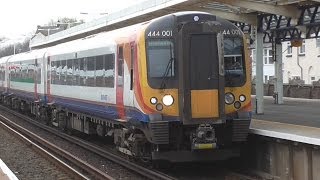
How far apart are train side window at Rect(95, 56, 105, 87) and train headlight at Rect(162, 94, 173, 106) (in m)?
2.93

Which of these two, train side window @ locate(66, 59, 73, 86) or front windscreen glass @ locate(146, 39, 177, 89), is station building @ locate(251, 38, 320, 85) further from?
front windscreen glass @ locate(146, 39, 177, 89)

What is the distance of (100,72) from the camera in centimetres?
1300

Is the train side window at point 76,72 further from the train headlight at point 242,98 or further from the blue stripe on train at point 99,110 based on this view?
the train headlight at point 242,98

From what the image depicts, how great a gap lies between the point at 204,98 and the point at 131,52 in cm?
176

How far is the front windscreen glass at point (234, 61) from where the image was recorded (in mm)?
10688

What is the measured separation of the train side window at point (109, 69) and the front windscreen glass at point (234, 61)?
2.69m

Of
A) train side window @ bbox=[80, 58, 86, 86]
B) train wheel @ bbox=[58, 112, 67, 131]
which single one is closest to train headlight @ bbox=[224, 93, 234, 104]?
train side window @ bbox=[80, 58, 86, 86]

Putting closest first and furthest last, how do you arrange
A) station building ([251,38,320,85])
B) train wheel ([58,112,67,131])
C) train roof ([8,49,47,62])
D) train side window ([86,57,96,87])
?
train side window ([86,57,96,87]), train wheel ([58,112,67,131]), train roof ([8,49,47,62]), station building ([251,38,320,85])

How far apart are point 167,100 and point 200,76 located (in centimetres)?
77

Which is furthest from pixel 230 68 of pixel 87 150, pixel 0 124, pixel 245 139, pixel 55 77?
pixel 0 124

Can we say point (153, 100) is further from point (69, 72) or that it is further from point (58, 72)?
point (58, 72)

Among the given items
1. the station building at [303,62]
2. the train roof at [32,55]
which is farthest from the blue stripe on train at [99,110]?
the station building at [303,62]

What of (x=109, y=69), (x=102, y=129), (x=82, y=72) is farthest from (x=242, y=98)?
(x=82, y=72)

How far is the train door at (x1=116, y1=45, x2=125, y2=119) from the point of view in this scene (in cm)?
1140
